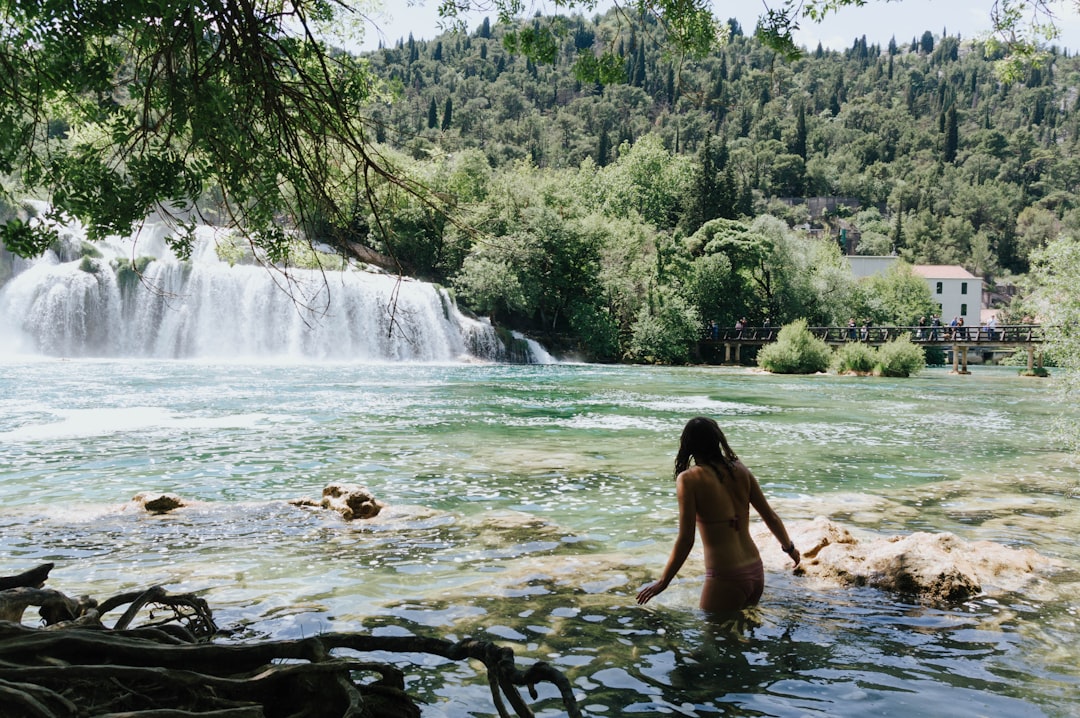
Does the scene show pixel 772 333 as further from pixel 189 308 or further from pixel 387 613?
pixel 387 613

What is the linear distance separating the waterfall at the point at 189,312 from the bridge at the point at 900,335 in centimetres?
2031

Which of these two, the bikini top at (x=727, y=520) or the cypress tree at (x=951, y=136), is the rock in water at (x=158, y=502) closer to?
the bikini top at (x=727, y=520)

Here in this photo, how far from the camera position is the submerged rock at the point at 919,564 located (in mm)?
6477

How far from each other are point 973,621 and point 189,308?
40.3 meters

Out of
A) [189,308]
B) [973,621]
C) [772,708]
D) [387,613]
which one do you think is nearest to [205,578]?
[387,613]

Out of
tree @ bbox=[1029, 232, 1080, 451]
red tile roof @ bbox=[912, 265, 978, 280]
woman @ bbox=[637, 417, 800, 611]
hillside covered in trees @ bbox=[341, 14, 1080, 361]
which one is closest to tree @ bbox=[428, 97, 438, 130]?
hillside covered in trees @ bbox=[341, 14, 1080, 361]

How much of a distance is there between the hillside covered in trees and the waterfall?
519 centimetres

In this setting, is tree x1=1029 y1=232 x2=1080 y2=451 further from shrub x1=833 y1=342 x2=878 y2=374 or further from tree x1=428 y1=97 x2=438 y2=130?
tree x1=428 y1=97 x2=438 y2=130

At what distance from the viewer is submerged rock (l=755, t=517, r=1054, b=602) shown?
648 cm

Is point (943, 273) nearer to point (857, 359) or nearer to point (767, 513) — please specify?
point (857, 359)

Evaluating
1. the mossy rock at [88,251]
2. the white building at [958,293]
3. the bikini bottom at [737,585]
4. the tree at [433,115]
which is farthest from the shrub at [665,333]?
the tree at [433,115]

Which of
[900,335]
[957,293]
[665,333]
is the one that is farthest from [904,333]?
[957,293]

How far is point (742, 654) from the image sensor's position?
16.7 feet

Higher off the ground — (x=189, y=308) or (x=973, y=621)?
(x=189, y=308)
